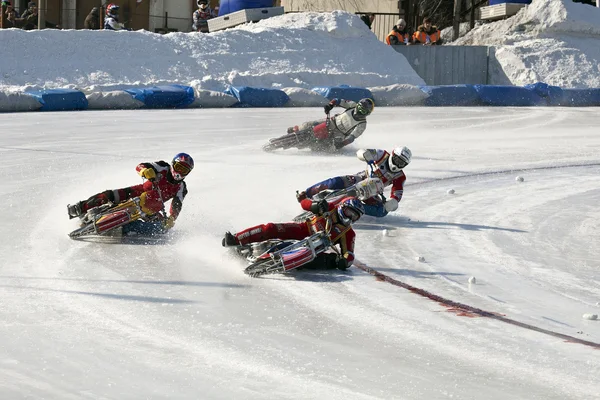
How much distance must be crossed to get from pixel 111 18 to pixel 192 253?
19081 millimetres

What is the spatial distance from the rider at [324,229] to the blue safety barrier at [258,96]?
1601 cm

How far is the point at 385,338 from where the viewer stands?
314 inches

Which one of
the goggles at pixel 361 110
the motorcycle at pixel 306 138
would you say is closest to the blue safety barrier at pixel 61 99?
the motorcycle at pixel 306 138

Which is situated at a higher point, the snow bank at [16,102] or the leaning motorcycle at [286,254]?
the snow bank at [16,102]

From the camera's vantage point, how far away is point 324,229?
10.1 metres

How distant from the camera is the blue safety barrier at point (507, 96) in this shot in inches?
1152

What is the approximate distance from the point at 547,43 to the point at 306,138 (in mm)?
17261

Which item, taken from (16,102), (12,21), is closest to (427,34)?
(12,21)

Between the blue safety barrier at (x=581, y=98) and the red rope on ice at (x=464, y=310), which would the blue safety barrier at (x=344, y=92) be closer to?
the blue safety barrier at (x=581, y=98)

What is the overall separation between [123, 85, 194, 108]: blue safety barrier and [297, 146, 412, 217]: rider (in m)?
12.6

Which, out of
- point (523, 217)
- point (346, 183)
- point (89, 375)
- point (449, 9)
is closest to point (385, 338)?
point (89, 375)

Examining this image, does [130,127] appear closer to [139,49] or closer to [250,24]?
[139,49]

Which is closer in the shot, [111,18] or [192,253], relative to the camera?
[192,253]

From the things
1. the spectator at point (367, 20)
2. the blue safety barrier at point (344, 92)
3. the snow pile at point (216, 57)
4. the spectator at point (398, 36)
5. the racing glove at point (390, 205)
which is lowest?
the racing glove at point (390, 205)
